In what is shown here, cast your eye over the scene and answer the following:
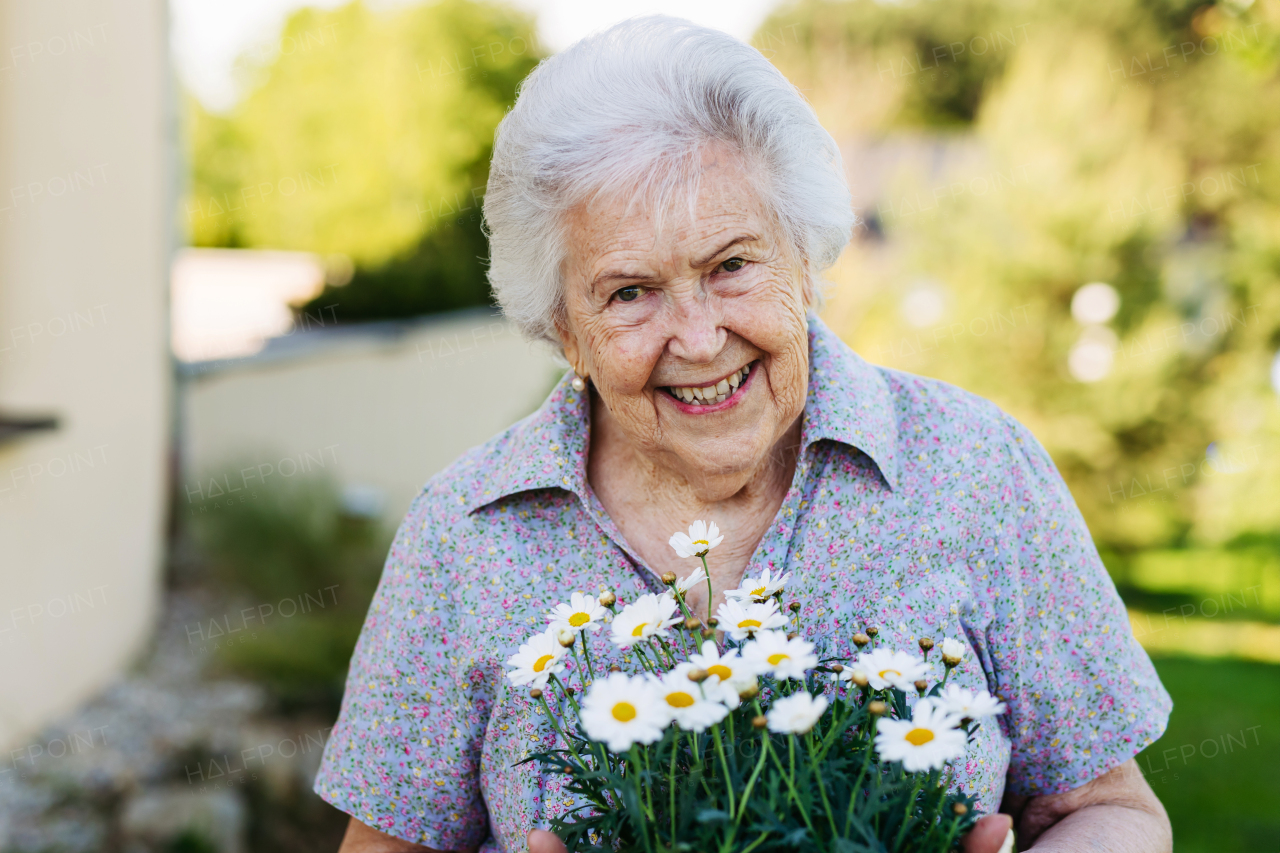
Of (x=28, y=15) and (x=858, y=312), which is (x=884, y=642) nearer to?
(x=28, y=15)

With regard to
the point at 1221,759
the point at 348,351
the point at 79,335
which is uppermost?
the point at 79,335

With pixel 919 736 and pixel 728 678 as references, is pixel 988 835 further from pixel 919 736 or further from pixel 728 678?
pixel 728 678

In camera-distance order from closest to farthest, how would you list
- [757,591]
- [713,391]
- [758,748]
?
[758,748] → [757,591] → [713,391]

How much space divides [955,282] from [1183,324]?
1847mm

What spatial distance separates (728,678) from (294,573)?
540cm

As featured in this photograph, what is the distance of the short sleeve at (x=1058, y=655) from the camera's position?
5.24 feet

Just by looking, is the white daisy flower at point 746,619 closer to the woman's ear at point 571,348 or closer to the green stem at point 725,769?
the green stem at point 725,769

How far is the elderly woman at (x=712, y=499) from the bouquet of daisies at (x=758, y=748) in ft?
1.38

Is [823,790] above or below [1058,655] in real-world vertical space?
above

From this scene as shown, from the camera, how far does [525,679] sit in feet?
3.97

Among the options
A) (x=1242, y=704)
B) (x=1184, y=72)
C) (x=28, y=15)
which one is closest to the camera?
(x=28, y=15)

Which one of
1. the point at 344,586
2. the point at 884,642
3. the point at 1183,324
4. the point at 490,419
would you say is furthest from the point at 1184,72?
the point at 884,642

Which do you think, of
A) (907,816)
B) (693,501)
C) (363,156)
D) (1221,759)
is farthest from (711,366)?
(363,156)

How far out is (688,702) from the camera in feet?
3.33
